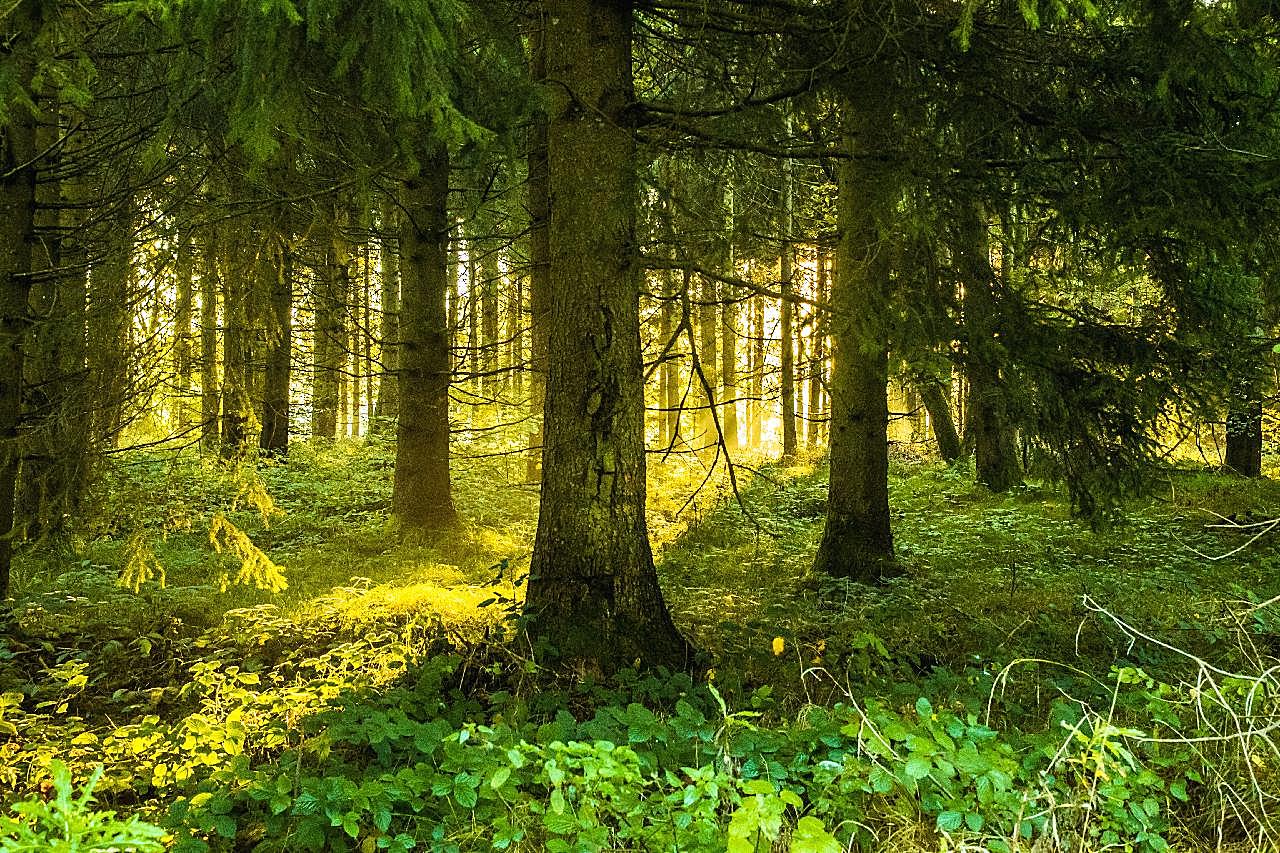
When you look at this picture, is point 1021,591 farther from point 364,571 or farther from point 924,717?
point 364,571

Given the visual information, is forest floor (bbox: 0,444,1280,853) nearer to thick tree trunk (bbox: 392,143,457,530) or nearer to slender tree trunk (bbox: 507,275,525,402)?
thick tree trunk (bbox: 392,143,457,530)

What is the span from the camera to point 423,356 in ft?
30.2

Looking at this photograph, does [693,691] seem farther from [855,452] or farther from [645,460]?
[855,452]

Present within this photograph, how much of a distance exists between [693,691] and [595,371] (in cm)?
198

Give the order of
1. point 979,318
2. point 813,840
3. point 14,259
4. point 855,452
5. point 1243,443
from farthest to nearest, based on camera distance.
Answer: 1. point 1243,443
2. point 855,452
3. point 14,259
4. point 979,318
5. point 813,840

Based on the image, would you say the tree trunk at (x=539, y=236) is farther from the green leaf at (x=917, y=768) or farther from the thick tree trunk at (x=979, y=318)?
the green leaf at (x=917, y=768)

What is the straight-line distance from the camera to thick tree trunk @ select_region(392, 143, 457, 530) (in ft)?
30.2

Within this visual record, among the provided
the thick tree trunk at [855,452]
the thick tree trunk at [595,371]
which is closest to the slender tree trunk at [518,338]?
the thick tree trunk at [595,371]

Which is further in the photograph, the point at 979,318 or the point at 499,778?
the point at 979,318

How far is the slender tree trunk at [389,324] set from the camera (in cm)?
1288

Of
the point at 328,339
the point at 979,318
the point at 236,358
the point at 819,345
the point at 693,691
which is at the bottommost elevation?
the point at 693,691

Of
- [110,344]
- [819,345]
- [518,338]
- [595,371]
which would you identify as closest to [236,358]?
[110,344]

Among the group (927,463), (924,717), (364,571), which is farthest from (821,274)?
(924,717)

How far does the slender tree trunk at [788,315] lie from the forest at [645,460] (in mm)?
525
